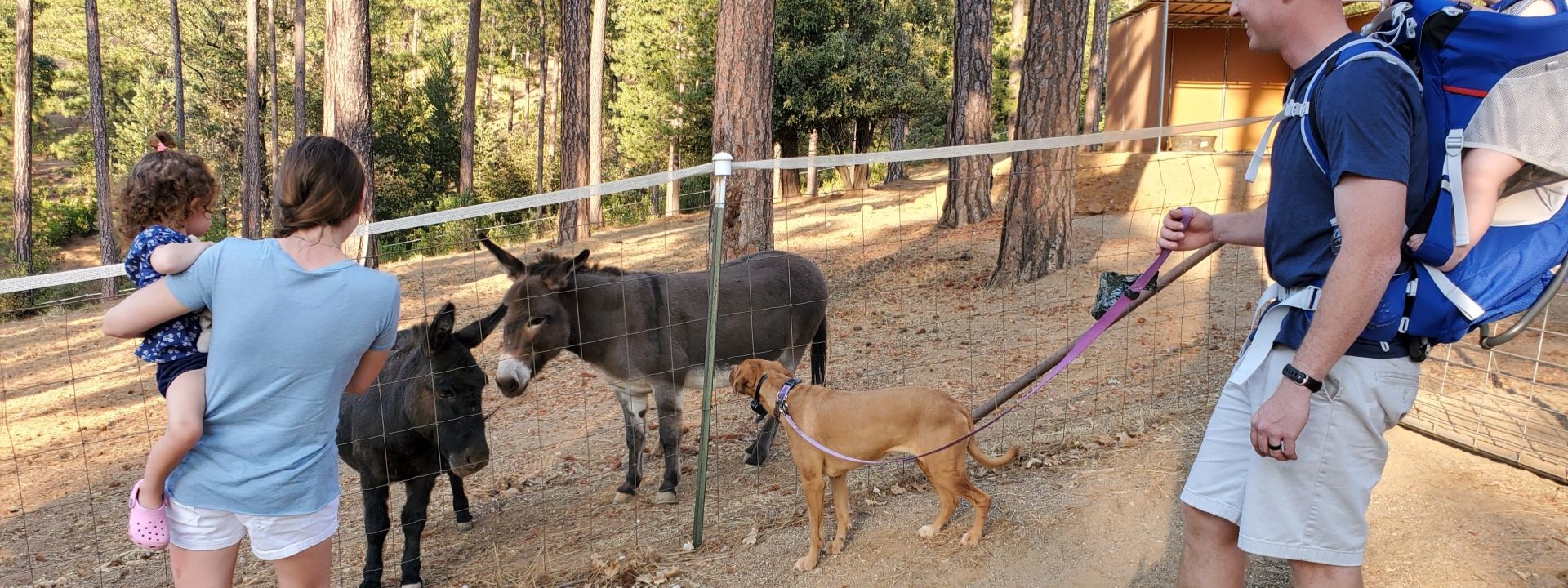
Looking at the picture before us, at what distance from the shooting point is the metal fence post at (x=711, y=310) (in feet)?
13.8

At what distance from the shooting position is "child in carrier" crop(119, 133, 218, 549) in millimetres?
2439

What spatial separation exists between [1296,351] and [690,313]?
4.60 meters

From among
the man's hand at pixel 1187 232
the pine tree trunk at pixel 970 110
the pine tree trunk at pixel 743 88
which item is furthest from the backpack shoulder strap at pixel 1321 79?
the pine tree trunk at pixel 970 110

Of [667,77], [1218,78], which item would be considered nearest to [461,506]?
[1218,78]

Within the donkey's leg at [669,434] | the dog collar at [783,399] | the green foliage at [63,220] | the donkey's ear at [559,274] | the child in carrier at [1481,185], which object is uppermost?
the child in carrier at [1481,185]

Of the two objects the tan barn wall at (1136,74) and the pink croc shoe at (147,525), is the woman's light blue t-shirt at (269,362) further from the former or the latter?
the tan barn wall at (1136,74)

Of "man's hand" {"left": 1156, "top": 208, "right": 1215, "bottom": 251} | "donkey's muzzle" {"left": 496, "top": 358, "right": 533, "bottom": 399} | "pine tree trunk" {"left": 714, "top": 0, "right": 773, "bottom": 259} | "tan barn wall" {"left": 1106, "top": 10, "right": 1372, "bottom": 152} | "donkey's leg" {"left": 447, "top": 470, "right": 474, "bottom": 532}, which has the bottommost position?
"donkey's leg" {"left": 447, "top": 470, "right": 474, "bottom": 532}

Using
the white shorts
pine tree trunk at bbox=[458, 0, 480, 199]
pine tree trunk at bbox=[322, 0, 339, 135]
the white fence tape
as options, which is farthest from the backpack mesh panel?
pine tree trunk at bbox=[458, 0, 480, 199]

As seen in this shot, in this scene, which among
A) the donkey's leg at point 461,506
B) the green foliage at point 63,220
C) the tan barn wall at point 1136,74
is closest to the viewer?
the donkey's leg at point 461,506

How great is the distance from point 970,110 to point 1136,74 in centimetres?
422

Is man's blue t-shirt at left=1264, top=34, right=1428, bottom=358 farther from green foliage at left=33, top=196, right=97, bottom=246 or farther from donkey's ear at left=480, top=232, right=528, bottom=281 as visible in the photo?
green foliage at left=33, top=196, right=97, bottom=246

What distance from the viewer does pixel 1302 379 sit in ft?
6.52

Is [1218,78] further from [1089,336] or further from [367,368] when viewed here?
[367,368]

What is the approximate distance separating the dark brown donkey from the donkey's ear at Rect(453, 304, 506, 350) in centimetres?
45
